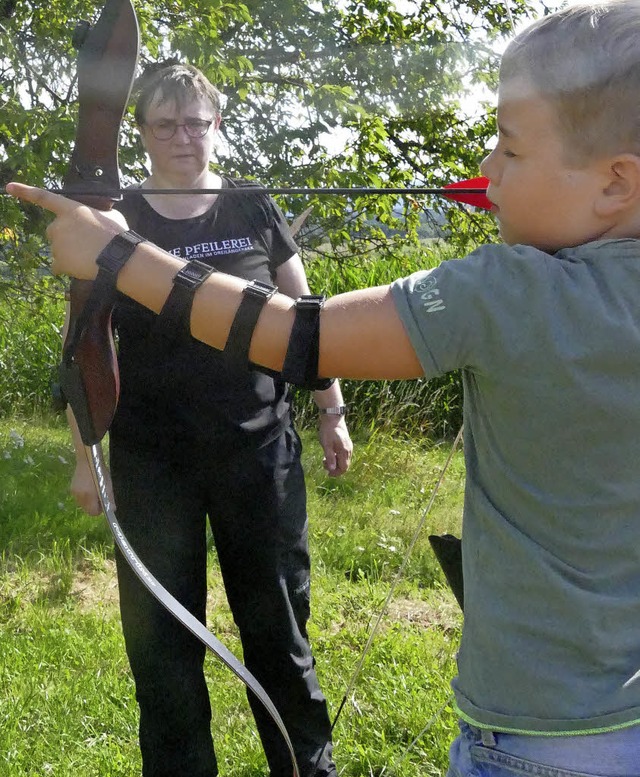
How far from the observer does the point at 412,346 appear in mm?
972

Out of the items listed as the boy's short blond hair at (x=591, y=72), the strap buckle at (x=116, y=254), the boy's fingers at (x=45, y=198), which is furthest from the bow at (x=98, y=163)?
the boy's short blond hair at (x=591, y=72)

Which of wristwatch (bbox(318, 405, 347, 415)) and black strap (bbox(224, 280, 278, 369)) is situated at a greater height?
black strap (bbox(224, 280, 278, 369))

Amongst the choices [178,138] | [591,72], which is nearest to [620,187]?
[591,72]

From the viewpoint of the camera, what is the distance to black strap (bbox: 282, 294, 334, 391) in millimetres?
999

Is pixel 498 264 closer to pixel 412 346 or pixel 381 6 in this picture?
pixel 412 346

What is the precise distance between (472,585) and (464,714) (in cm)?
16

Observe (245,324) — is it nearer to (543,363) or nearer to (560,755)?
(543,363)

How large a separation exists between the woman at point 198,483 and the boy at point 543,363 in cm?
98

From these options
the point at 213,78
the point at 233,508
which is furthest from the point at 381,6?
the point at 233,508

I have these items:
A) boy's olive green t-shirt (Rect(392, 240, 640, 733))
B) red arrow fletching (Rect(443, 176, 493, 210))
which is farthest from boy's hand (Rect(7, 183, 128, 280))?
red arrow fletching (Rect(443, 176, 493, 210))

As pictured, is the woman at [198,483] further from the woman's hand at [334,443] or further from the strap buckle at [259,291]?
the strap buckle at [259,291]

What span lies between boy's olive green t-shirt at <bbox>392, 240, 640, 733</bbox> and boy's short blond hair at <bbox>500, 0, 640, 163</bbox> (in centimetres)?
11

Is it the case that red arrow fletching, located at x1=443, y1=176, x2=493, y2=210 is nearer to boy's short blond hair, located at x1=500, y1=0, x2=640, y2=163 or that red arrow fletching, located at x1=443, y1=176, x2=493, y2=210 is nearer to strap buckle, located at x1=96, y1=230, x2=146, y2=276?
boy's short blond hair, located at x1=500, y1=0, x2=640, y2=163

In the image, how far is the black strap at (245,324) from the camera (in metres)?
1.02
